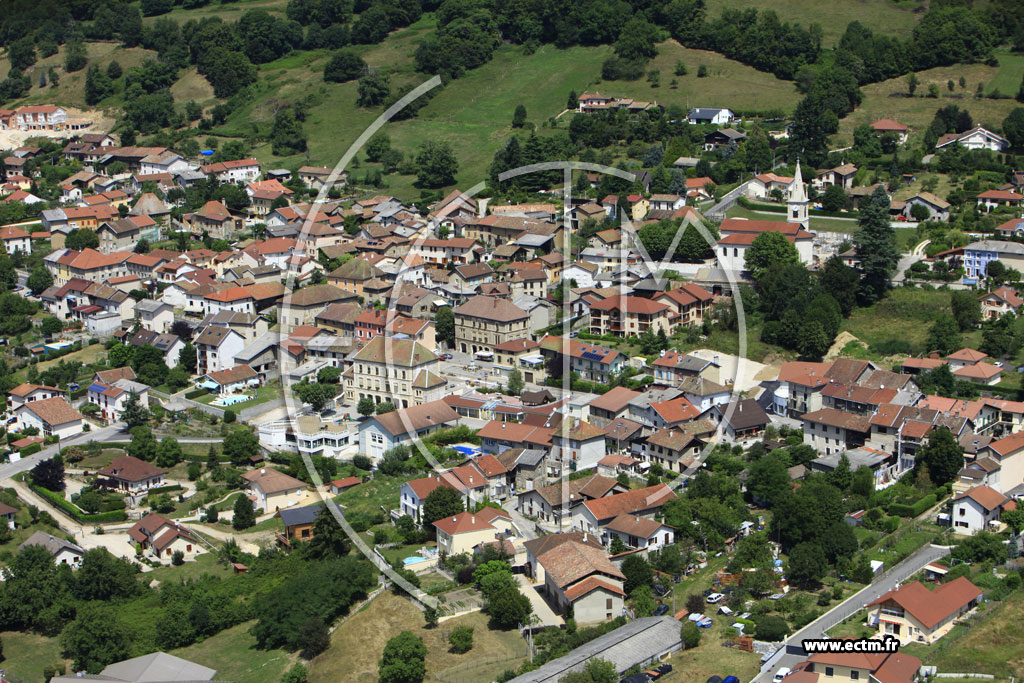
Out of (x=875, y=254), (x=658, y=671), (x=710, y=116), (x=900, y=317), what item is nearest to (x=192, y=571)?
(x=658, y=671)

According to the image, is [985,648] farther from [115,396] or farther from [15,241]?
[15,241]

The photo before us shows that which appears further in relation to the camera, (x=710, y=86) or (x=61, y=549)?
(x=710, y=86)

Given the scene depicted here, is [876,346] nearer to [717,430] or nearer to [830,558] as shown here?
[717,430]

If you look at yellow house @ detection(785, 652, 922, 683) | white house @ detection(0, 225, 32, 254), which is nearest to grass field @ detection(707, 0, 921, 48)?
white house @ detection(0, 225, 32, 254)

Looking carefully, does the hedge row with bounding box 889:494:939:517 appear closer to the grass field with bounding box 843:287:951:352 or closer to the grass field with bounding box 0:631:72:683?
the grass field with bounding box 843:287:951:352

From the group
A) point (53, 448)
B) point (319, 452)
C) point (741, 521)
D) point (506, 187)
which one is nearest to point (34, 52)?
point (506, 187)

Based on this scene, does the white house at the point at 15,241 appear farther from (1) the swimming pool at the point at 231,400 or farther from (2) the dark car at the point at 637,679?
(2) the dark car at the point at 637,679
